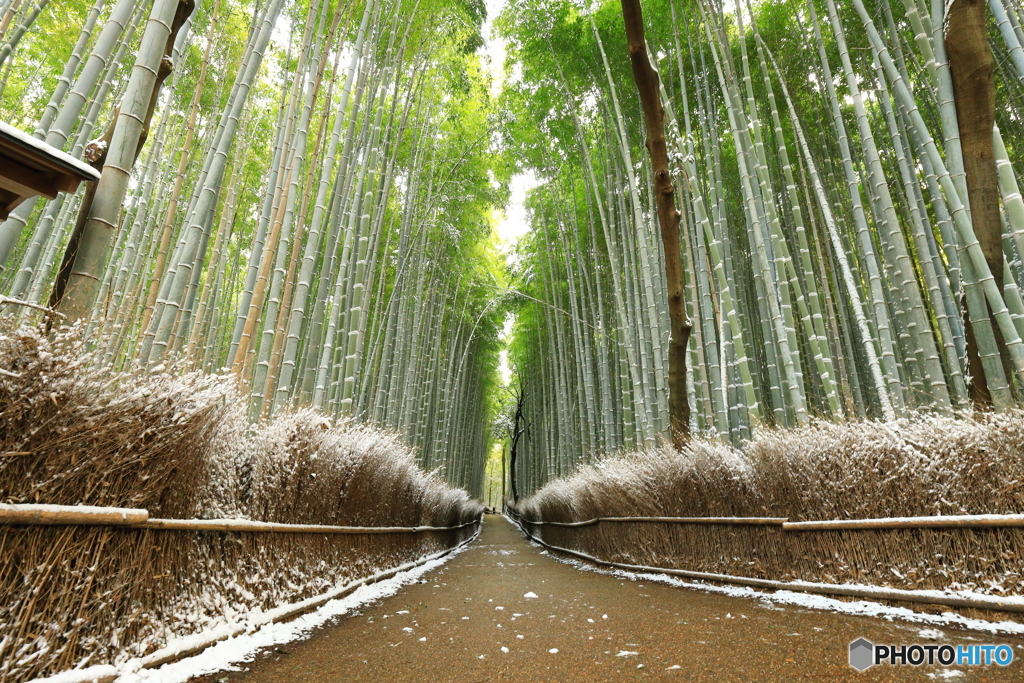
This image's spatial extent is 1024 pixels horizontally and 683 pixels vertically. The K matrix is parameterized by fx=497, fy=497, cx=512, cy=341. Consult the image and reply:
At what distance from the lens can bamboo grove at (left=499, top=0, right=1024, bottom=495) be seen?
2938 millimetres

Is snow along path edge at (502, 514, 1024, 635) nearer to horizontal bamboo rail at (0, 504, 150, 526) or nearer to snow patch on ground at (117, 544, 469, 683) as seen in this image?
snow patch on ground at (117, 544, 469, 683)

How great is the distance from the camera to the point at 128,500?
1.38m

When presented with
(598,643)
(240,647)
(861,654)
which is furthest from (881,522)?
(240,647)

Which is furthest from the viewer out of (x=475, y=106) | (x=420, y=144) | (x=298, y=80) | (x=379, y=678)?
(x=475, y=106)

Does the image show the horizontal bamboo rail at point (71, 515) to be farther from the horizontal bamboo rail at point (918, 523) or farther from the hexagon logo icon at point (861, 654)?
the horizontal bamboo rail at point (918, 523)

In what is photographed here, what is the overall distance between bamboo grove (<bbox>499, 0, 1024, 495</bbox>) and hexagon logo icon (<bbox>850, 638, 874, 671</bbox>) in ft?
4.04

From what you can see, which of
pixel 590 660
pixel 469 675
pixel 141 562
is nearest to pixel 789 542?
pixel 590 660

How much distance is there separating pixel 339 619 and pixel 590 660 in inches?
53.9

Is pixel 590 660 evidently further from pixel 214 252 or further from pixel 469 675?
pixel 214 252

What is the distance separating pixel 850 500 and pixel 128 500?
9.43ft

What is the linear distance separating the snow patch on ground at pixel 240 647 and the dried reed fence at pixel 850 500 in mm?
2164

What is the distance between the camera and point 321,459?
2.62 meters

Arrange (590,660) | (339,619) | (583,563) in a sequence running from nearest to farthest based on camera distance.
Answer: (590,660), (339,619), (583,563)

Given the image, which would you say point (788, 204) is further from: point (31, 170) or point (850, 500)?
point (31, 170)
